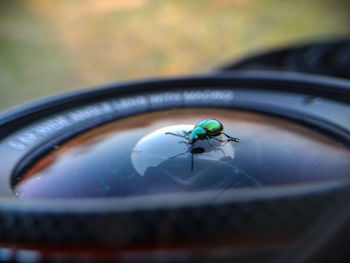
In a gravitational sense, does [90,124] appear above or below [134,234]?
above

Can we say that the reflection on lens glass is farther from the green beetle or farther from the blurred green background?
the blurred green background

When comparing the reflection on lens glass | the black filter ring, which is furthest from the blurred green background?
the black filter ring

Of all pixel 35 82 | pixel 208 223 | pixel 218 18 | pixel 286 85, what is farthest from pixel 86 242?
pixel 218 18

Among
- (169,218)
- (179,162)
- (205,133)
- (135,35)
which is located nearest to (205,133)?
(205,133)

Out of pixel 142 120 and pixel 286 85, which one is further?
pixel 286 85

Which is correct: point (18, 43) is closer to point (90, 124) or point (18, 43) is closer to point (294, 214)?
point (90, 124)

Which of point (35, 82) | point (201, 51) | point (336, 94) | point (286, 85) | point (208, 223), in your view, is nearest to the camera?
point (208, 223)
